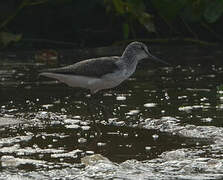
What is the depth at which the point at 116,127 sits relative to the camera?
8.43 meters

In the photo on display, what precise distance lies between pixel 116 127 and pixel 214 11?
5220 mm

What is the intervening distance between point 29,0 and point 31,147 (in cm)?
726

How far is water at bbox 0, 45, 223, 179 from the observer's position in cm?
662

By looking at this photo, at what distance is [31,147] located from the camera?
24.3ft

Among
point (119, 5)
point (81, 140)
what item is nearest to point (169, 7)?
point (119, 5)

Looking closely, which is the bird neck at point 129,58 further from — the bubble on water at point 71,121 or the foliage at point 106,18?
the foliage at point 106,18

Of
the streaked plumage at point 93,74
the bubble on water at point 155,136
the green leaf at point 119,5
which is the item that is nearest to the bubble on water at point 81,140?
the bubble on water at point 155,136

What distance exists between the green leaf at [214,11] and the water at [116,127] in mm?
1287

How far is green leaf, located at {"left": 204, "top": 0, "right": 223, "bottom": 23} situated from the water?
4.22ft

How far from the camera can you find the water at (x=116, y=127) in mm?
6621

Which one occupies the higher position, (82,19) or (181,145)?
(82,19)

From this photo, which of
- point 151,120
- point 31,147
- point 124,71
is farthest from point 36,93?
point 31,147

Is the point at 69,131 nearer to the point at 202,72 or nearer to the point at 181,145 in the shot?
the point at 181,145

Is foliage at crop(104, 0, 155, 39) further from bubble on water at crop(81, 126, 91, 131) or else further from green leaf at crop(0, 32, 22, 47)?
bubble on water at crop(81, 126, 91, 131)
